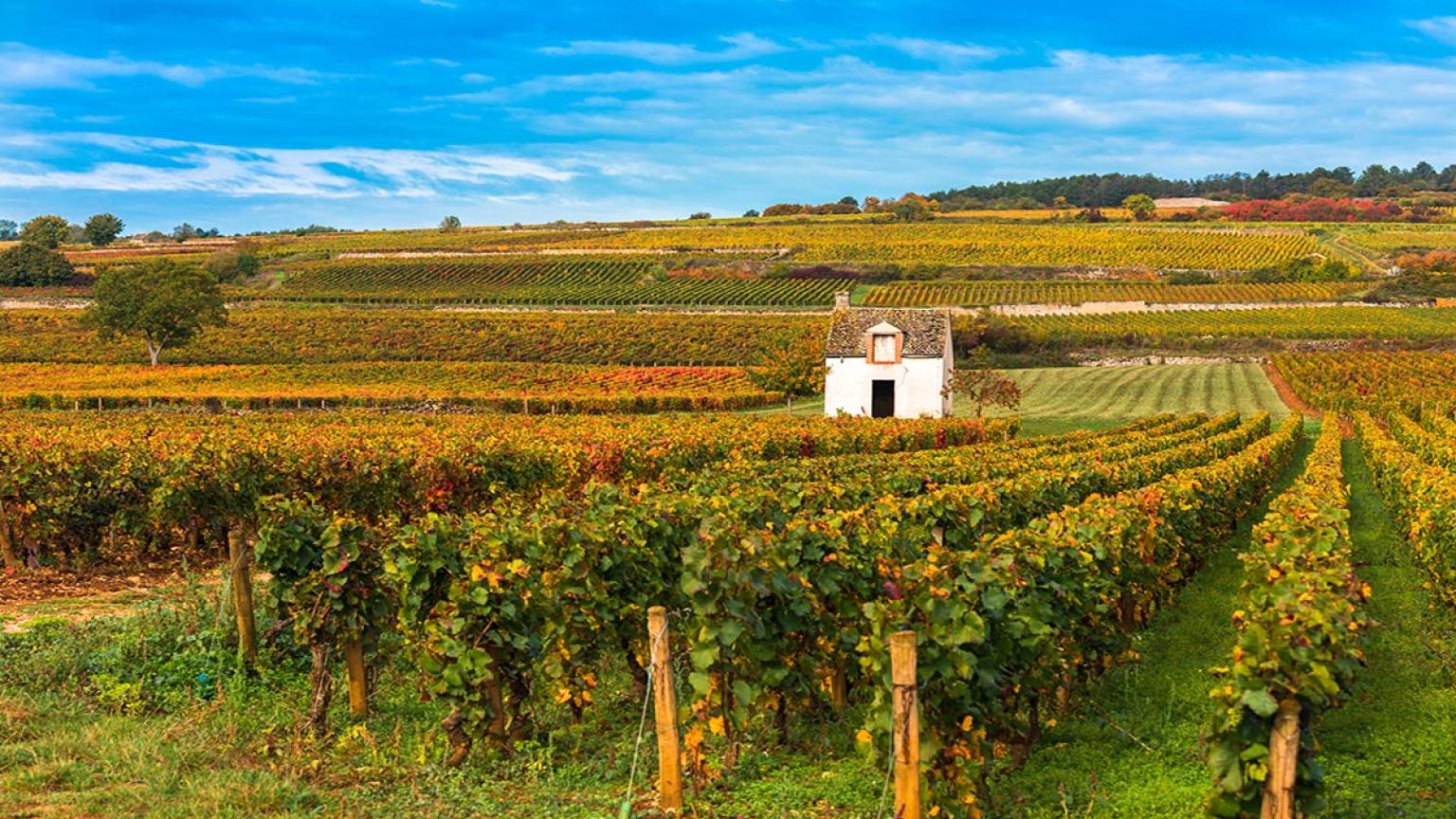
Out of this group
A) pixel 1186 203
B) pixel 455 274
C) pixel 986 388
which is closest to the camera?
pixel 986 388

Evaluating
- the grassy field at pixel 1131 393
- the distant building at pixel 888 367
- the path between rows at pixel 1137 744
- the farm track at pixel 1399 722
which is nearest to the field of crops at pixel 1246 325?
the grassy field at pixel 1131 393

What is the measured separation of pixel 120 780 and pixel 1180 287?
345 ft

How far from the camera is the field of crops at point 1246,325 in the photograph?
257 feet

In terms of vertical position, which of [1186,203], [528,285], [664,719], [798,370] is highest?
[1186,203]

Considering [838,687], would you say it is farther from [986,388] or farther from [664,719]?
A: [986,388]

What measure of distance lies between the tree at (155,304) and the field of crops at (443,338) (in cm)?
211

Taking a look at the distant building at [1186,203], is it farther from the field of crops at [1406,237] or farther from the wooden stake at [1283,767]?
the wooden stake at [1283,767]

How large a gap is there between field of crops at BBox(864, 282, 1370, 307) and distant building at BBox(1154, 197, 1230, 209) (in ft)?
256

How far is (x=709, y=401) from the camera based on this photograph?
52.7 metres

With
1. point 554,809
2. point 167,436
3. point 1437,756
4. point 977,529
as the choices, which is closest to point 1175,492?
point 977,529

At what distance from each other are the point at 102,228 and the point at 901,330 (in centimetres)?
16127

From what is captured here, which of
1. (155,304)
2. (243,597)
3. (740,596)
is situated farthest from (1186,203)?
(740,596)

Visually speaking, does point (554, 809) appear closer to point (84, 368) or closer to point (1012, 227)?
point (84, 368)

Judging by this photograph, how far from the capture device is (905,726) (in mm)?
6340
